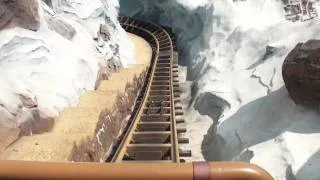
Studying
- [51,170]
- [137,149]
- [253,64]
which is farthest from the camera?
[253,64]

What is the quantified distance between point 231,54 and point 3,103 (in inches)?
361

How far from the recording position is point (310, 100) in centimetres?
870

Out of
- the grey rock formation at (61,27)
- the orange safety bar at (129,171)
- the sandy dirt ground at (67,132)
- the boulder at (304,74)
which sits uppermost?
the orange safety bar at (129,171)

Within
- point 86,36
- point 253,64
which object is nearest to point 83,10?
point 86,36

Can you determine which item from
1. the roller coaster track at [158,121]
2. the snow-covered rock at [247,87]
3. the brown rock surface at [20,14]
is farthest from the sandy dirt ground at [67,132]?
the snow-covered rock at [247,87]

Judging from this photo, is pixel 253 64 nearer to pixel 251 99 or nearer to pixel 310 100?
pixel 251 99

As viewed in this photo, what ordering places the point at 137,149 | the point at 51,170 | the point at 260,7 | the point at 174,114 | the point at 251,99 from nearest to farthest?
the point at 51,170 → the point at 137,149 → the point at 251,99 → the point at 174,114 → the point at 260,7

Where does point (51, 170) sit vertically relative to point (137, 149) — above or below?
above

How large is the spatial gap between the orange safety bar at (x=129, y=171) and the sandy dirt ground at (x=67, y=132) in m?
A: 5.36

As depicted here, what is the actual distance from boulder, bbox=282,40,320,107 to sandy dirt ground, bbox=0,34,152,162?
3958 mm

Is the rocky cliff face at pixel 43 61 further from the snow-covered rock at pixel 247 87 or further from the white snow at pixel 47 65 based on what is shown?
the snow-covered rock at pixel 247 87

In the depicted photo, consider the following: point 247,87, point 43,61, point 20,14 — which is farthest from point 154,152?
point 20,14

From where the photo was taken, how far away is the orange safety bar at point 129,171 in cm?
226

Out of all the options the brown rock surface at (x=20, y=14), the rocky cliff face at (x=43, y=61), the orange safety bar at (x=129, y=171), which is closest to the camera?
the orange safety bar at (x=129, y=171)
